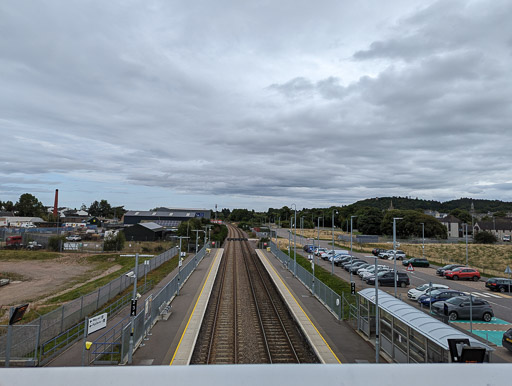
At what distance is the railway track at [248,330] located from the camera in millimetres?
16422

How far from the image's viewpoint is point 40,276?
137 ft

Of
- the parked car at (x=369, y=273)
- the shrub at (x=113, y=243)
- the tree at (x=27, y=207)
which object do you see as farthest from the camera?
the tree at (x=27, y=207)

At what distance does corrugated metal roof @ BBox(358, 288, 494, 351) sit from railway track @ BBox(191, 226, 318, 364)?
4.38 m

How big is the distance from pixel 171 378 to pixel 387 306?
50.2 feet

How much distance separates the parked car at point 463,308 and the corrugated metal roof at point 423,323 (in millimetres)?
8399

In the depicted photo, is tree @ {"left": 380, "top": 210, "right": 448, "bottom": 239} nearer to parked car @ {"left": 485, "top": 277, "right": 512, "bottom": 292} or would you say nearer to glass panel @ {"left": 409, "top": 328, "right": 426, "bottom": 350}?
parked car @ {"left": 485, "top": 277, "right": 512, "bottom": 292}

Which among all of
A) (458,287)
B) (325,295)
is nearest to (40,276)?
(325,295)

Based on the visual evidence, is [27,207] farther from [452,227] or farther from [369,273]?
[452,227]

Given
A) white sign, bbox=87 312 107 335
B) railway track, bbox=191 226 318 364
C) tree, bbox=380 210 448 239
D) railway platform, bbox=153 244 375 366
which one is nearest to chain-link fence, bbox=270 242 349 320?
railway platform, bbox=153 244 375 366

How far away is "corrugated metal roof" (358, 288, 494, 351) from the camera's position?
10952mm

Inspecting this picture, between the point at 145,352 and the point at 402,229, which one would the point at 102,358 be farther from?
the point at 402,229

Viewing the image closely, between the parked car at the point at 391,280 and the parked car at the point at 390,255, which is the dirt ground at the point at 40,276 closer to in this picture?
the parked car at the point at 391,280

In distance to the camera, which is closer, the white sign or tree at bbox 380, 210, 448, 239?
the white sign

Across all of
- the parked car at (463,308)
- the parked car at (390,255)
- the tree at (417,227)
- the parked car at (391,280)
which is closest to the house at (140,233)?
the parked car at (390,255)
